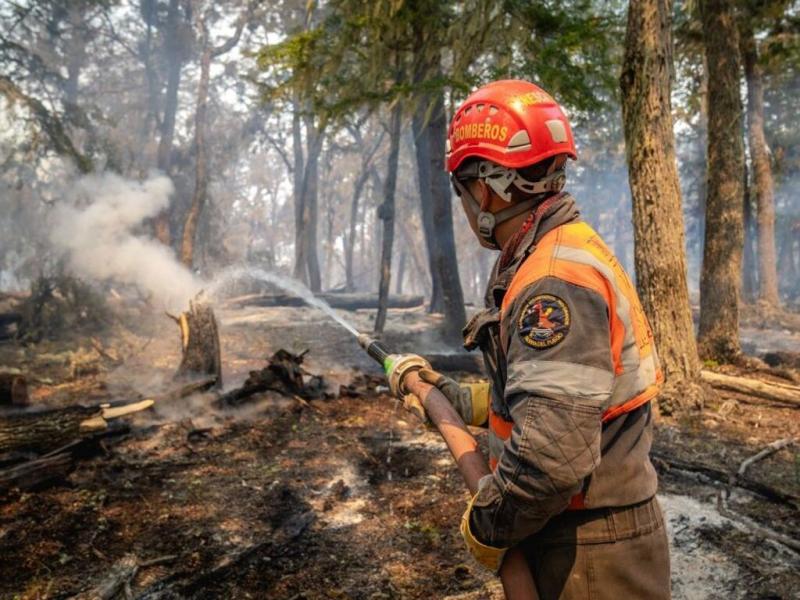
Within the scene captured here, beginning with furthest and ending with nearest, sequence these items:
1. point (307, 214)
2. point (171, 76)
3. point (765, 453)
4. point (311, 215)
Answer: point (311, 215), point (307, 214), point (171, 76), point (765, 453)

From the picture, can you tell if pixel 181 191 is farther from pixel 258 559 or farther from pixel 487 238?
pixel 487 238

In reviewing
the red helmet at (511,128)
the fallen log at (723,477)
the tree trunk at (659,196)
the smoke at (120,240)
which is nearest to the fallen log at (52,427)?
the red helmet at (511,128)

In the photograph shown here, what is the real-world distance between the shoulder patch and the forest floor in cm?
250

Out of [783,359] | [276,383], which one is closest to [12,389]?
[276,383]

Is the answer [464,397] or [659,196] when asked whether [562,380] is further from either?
[659,196]

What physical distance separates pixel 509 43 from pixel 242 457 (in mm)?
7678

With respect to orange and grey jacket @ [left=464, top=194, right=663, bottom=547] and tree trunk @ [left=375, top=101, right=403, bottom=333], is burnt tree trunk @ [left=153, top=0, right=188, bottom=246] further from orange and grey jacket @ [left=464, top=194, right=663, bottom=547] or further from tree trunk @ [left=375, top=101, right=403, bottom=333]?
Answer: orange and grey jacket @ [left=464, top=194, right=663, bottom=547]

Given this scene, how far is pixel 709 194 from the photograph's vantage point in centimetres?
894

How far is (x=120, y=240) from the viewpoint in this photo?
17375 mm

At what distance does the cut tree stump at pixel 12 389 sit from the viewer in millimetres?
7824

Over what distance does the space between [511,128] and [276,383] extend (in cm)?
684

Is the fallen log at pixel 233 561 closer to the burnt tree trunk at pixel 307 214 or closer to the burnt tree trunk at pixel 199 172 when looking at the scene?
the burnt tree trunk at pixel 199 172

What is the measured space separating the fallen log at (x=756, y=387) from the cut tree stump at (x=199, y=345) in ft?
24.6

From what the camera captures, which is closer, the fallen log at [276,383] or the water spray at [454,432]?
the water spray at [454,432]
